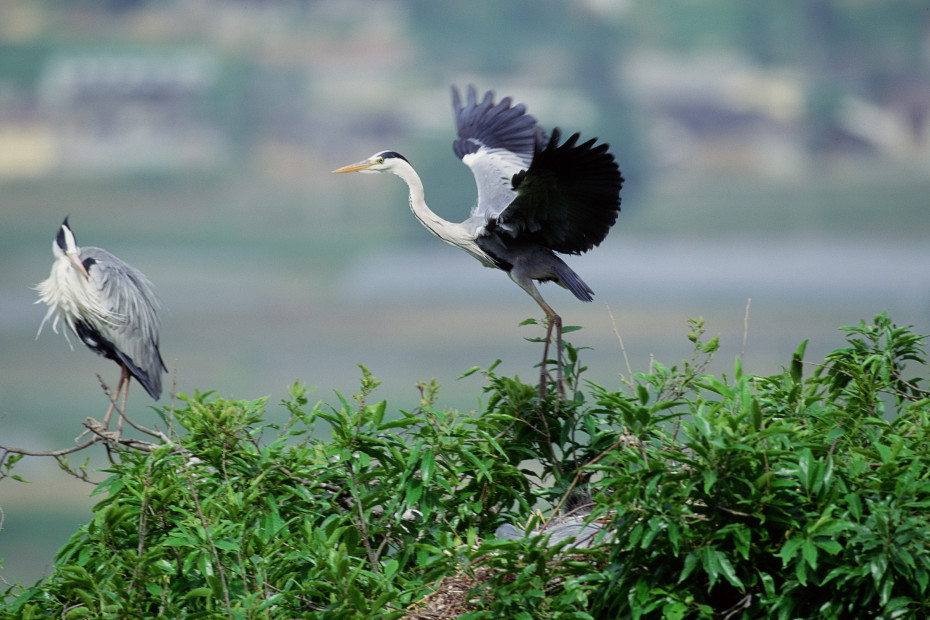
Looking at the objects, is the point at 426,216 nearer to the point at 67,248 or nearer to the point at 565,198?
the point at 565,198

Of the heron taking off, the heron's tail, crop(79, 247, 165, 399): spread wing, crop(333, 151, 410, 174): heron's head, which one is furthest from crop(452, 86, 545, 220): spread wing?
A: crop(79, 247, 165, 399): spread wing

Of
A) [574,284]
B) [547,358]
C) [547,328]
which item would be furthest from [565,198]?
[547,358]

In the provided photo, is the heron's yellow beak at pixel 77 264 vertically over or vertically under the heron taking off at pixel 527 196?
over

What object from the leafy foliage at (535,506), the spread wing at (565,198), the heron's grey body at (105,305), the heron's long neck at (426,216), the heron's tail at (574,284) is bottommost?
the leafy foliage at (535,506)

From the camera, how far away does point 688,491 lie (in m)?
2.35

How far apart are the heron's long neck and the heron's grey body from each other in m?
1.80

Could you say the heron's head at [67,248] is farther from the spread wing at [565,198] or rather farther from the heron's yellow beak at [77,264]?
the spread wing at [565,198]

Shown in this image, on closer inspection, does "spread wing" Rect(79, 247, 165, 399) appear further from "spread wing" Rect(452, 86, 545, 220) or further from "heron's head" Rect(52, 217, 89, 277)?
"spread wing" Rect(452, 86, 545, 220)

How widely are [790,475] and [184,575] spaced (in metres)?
1.58

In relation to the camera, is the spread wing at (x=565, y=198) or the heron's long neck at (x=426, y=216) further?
the heron's long neck at (x=426, y=216)

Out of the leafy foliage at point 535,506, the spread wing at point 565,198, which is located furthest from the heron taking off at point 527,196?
the leafy foliage at point 535,506

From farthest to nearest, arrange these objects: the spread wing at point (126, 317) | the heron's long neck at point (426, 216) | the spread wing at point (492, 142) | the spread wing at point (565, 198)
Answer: the spread wing at point (126, 317), the spread wing at point (492, 142), the heron's long neck at point (426, 216), the spread wing at point (565, 198)

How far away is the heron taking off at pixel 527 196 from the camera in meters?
3.45

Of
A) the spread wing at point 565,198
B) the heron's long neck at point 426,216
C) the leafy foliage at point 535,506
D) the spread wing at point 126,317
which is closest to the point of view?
the leafy foliage at point 535,506
